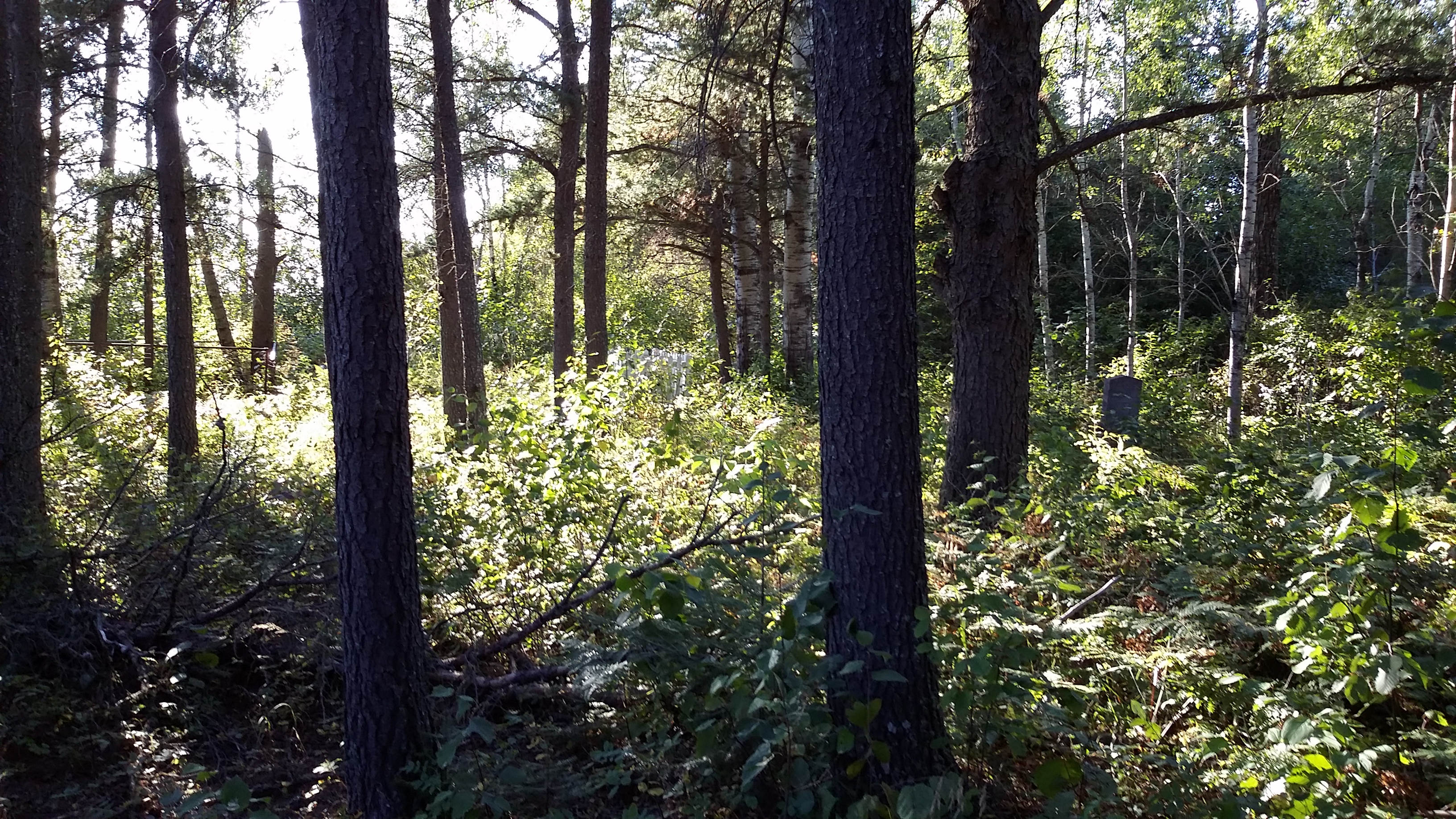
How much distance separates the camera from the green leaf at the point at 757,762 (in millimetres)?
2967

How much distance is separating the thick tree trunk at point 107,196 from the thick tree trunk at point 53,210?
49 cm

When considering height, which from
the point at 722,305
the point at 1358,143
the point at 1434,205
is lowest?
the point at 722,305

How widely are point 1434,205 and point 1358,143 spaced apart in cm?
246

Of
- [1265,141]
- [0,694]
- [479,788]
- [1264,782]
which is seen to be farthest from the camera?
[1265,141]

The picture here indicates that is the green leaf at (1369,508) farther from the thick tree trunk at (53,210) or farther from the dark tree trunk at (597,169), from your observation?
the thick tree trunk at (53,210)

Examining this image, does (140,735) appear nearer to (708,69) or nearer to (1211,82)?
(708,69)

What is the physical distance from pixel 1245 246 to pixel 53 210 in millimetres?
14340

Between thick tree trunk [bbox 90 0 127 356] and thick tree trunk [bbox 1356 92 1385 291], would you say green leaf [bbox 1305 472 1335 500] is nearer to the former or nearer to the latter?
thick tree trunk [bbox 90 0 127 356]

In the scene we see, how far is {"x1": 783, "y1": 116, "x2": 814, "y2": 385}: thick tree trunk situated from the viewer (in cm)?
1403

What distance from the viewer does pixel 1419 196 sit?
12.5 meters

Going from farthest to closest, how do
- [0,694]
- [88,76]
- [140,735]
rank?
1. [88,76]
2. [0,694]
3. [140,735]

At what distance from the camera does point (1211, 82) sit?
12.5 m

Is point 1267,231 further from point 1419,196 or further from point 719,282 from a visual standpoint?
point 719,282

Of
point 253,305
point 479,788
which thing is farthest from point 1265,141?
point 253,305
